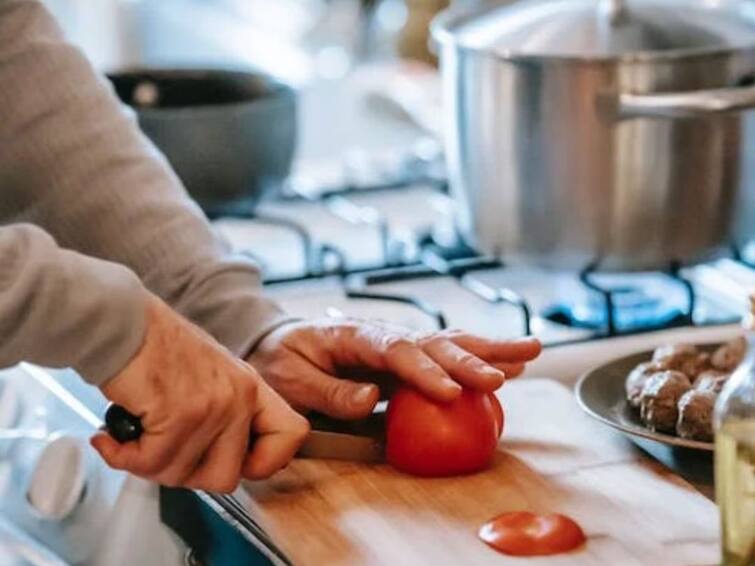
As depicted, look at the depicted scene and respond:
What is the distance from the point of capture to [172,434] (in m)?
0.95

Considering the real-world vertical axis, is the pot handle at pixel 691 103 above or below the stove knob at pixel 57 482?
above

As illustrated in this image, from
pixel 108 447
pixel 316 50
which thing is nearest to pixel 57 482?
pixel 108 447

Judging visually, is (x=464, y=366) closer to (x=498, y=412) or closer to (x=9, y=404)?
(x=498, y=412)

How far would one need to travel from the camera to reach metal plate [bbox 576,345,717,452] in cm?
99

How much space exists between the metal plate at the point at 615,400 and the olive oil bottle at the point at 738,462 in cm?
13

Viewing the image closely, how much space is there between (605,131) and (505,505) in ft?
Answer: 1.17

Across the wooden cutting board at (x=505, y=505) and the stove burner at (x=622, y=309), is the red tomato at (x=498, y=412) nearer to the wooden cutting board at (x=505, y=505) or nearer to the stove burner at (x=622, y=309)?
the wooden cutting board at (x=505, y=505)

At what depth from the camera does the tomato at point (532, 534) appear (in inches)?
35.1

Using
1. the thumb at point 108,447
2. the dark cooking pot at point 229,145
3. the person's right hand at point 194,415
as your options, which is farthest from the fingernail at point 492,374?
the dark cooking pot at point 229,145

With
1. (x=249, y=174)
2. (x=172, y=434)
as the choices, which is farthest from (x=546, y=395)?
(x=249, y=174)

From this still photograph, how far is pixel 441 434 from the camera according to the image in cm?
100

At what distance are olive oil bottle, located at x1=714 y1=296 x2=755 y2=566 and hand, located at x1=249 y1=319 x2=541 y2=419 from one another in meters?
0.21

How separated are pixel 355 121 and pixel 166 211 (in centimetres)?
77

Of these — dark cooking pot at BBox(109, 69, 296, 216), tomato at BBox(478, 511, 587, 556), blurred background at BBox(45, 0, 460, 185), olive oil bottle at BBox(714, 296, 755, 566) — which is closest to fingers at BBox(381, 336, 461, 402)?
tomato at BBox(478, 511, 587, 556)
